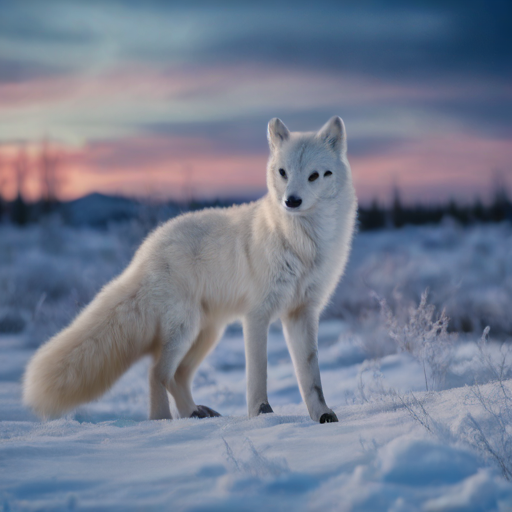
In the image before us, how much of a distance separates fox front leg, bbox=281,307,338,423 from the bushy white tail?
3.69 ft

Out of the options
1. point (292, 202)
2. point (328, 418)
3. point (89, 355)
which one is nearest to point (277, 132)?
point (292, 202)

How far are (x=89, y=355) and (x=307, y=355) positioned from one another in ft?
5.25

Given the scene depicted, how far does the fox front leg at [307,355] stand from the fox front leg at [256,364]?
232 mm

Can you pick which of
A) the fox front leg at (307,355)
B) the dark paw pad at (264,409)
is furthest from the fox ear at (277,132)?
the dark paw pad at (264,409)

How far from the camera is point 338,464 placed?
6.80 feet

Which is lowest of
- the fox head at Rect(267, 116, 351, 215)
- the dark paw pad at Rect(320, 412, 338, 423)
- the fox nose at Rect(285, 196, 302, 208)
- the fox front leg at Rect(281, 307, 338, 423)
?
the dark paw pad at Rect(320, 412, 338, 423)

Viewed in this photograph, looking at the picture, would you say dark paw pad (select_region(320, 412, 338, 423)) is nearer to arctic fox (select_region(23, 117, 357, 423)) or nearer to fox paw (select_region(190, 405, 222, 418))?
arctic fox (select_region(23, 117, 357, 423))

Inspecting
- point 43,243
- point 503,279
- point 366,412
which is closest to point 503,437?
point 366,412

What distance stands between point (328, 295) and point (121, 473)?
6.63 feet

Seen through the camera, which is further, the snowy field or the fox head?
the fox head

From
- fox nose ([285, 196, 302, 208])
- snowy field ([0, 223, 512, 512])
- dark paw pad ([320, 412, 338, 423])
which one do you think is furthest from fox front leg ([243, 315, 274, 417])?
fox nose ([285, 196, 302, 208])

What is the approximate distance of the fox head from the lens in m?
3.32

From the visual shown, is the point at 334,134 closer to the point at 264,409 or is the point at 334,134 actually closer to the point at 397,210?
the point at 264,409

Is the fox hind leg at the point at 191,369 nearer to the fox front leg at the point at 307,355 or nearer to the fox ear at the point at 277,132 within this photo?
the fox front leg at the point at 307,355
